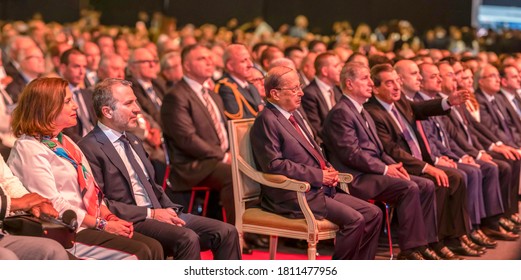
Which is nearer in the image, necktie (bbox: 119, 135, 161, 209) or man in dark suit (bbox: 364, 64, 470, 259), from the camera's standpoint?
necktie (bbox: 119, 135, 161, 209)

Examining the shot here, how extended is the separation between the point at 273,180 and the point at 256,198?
13.4 inches

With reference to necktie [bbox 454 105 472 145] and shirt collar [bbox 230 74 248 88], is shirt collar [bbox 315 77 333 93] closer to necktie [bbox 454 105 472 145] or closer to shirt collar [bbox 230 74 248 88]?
shirt collar [bbox 230 74 248 88]

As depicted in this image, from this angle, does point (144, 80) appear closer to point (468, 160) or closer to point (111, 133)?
point (468, 160)

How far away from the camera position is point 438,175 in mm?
6469

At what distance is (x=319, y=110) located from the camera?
25.0 ft

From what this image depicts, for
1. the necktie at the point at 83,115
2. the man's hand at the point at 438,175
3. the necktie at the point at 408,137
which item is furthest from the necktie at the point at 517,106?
the necktie at the point at 83,115

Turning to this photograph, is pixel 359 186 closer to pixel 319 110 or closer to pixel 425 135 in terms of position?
pixel 425 135

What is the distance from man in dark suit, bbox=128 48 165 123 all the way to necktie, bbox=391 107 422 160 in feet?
6.62

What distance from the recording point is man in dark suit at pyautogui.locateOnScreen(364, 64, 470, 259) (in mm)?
6496

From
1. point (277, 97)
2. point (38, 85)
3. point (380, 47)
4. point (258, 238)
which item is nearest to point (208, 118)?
point (258, 238)

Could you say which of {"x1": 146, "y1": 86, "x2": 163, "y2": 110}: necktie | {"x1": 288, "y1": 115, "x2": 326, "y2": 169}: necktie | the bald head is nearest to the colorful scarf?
{"x1": 288, "y1": 115, "x2": 326, "y2": 169}: necktie

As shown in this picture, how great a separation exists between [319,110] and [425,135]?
36.6 inches

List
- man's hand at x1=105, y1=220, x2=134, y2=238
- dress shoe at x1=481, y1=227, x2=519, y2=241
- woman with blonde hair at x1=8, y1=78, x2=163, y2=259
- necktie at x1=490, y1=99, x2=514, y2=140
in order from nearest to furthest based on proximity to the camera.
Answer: woman with blonde hair at x1=8, y1=78, x2=163, y2=259 → man's hand at x1=105, y1=220, x2=134, y2=238 → dress shoe at x1=481, y1=227, x2=519, y2=241 → necktie at x1=490, y1=99, x2=514, y2=140

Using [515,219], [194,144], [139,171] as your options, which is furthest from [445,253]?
[139,171]
